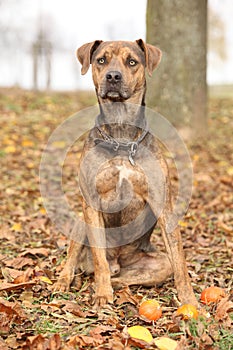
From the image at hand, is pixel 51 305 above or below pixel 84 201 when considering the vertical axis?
below

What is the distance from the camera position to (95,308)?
154 inches

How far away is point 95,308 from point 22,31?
18477mm

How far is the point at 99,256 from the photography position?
415 cm

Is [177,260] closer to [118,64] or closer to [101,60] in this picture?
[118,64]

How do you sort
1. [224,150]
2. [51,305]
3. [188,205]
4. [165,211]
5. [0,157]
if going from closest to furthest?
[51,305] < [165,211] < [188,205] < [0,157] < [224,150]

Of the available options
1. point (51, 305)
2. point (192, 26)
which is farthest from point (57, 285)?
point (192, 26)

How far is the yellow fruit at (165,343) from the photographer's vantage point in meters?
3.12

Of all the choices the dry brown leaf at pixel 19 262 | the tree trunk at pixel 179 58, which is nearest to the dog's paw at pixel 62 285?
the dry brown leaf at pixel 19 262

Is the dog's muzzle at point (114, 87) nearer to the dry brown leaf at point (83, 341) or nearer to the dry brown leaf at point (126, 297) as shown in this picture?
the dry brown leaf at point (126, 297)

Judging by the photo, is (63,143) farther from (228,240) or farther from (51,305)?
(51,305)

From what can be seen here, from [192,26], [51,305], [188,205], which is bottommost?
[188,205]

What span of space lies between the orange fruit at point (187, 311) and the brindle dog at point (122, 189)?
1.09 feet

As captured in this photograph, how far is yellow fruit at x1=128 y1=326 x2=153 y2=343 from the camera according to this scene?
3217 millimetres

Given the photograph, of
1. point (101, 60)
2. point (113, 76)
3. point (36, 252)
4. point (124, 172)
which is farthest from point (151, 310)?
point (101, 60)
